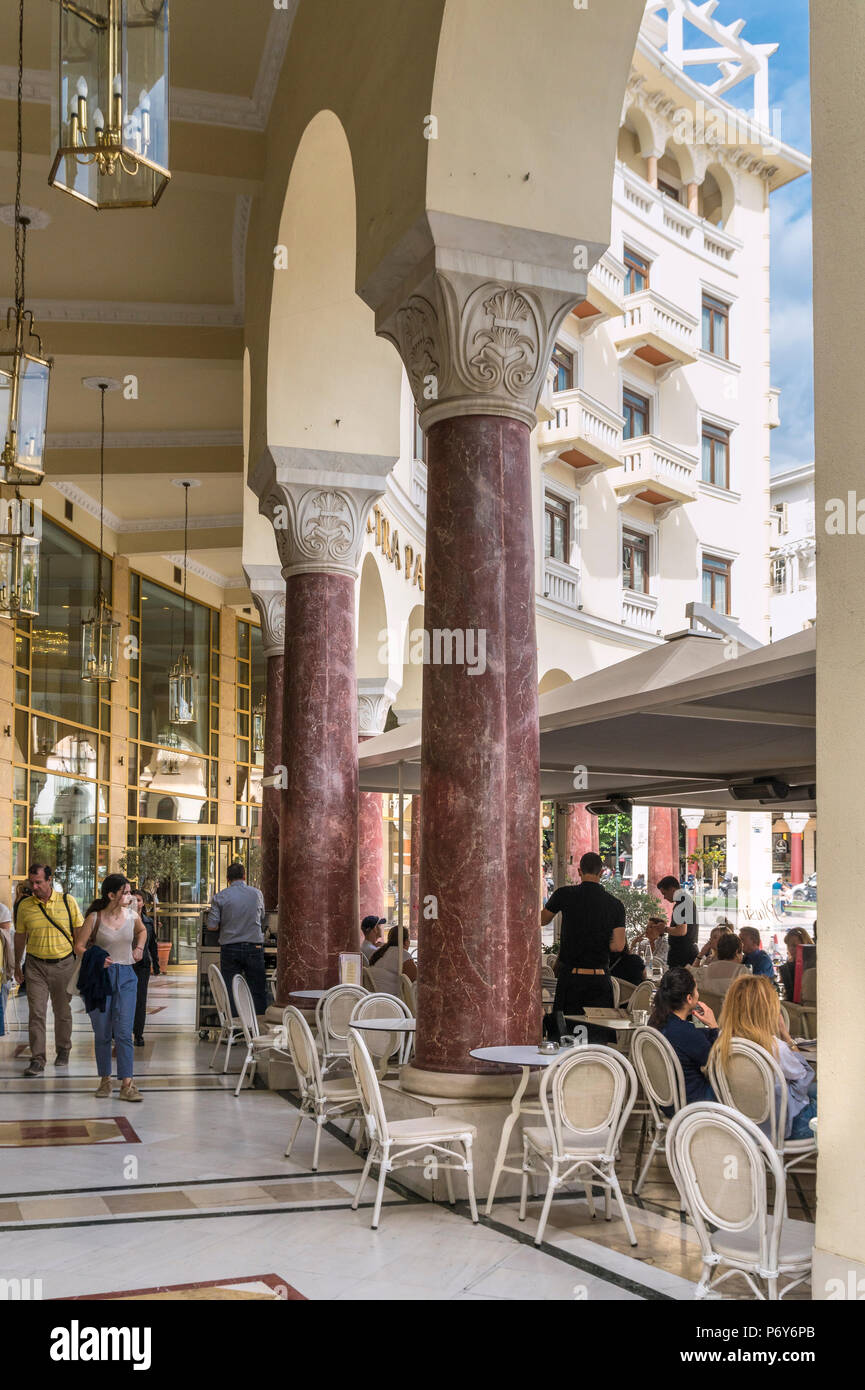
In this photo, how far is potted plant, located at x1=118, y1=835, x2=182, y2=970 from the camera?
20.5 m

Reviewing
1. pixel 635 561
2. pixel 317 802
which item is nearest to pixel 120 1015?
pixel 317 802

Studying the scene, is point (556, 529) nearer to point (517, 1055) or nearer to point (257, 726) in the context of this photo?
point (257, 726)

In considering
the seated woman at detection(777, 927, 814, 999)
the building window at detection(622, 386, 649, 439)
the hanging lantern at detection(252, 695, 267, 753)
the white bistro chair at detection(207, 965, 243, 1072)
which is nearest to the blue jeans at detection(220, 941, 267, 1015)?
the white bistro chair at detection(207, 965, 243, 1072)

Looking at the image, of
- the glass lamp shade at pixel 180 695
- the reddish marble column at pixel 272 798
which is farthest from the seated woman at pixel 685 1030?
the glass lamp shade at pixel 180 695

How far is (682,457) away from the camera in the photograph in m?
26.3

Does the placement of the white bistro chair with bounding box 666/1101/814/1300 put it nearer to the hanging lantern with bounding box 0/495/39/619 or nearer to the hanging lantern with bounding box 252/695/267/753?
the hanging lantern with bounding box 0/495/39/619

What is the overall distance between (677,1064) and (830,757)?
297 centimetres

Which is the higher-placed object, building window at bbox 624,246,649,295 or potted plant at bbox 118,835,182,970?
building window at bbox 624,246,649,295

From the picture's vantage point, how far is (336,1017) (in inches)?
320

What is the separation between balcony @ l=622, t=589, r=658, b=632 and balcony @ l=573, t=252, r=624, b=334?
501cm

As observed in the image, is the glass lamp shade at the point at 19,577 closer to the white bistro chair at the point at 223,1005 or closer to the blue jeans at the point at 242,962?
the white bistro chair at the point at 223,1005
